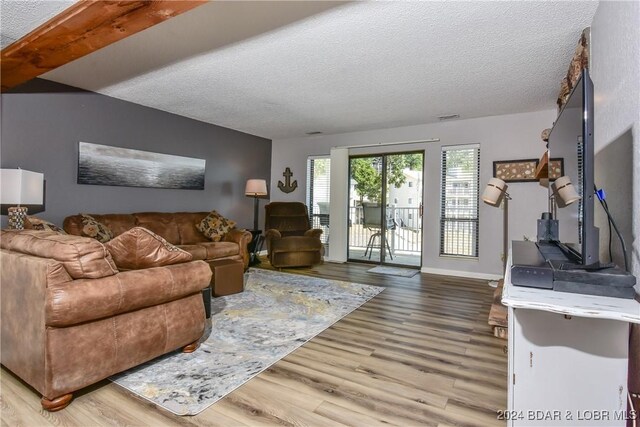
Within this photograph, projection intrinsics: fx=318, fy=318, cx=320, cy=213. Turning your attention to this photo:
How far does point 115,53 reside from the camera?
2.83 metres

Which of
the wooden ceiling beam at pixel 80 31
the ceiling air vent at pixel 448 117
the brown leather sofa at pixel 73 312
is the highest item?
the ceiling air vent at pixel 448 117

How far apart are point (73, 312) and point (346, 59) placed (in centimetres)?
270

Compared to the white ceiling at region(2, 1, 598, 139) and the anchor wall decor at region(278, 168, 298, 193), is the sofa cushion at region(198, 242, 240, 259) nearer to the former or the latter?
the white ceiling at region(2, 1, 598, 139)

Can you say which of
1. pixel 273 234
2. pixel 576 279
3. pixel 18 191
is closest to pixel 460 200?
pixel 273 234

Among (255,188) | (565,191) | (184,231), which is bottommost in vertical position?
(184,231)

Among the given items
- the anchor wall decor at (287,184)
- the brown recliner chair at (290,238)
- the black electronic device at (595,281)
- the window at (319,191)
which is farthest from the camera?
the anchor wall decor at (287,184)

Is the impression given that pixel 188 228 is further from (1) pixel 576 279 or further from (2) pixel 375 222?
(1) pixel 576 279

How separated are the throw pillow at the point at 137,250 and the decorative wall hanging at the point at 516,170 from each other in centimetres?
448

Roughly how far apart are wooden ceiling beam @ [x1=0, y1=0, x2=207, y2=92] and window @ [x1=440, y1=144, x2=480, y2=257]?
4.31 meters

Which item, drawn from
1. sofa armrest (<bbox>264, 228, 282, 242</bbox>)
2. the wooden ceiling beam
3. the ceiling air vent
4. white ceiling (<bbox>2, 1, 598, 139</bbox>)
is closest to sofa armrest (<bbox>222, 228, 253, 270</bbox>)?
sofa armrest (<bbox>264, 228, 282, 242</bbox>)

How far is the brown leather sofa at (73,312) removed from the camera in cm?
155

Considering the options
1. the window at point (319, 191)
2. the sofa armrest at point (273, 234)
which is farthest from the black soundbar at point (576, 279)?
the window at point (319, 191)

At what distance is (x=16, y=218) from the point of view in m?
2.93

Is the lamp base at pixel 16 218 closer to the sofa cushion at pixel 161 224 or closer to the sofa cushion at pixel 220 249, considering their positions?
the sofa cushion at pixel 161 224
